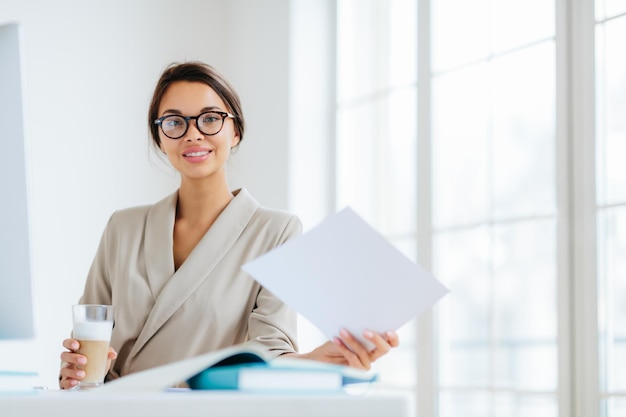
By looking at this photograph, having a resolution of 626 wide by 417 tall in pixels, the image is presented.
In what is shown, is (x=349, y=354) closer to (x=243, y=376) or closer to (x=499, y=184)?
(x=243, y=376)

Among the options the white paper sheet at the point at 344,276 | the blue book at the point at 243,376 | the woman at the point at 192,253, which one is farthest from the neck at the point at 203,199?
the blue book at the point at 243,376

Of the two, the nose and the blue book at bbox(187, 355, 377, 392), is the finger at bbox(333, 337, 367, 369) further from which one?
the nose

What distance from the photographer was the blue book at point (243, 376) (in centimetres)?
88

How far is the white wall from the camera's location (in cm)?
411

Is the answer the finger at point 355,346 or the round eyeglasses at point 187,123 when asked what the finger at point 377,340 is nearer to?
the finger at point 355,346

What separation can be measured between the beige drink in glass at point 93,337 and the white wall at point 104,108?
2.59 metres

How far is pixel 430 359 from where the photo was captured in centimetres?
366

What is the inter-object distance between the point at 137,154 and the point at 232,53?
0.70 metres

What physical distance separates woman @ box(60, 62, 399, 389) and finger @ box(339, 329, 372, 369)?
67 cm

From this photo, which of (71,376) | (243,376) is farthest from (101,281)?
(243,376)

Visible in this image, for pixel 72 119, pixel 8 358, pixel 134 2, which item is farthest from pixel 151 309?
pixel 134 2

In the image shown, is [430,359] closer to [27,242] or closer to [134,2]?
[134,2]

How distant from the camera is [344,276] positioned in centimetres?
115

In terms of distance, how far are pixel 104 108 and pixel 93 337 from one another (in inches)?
119
